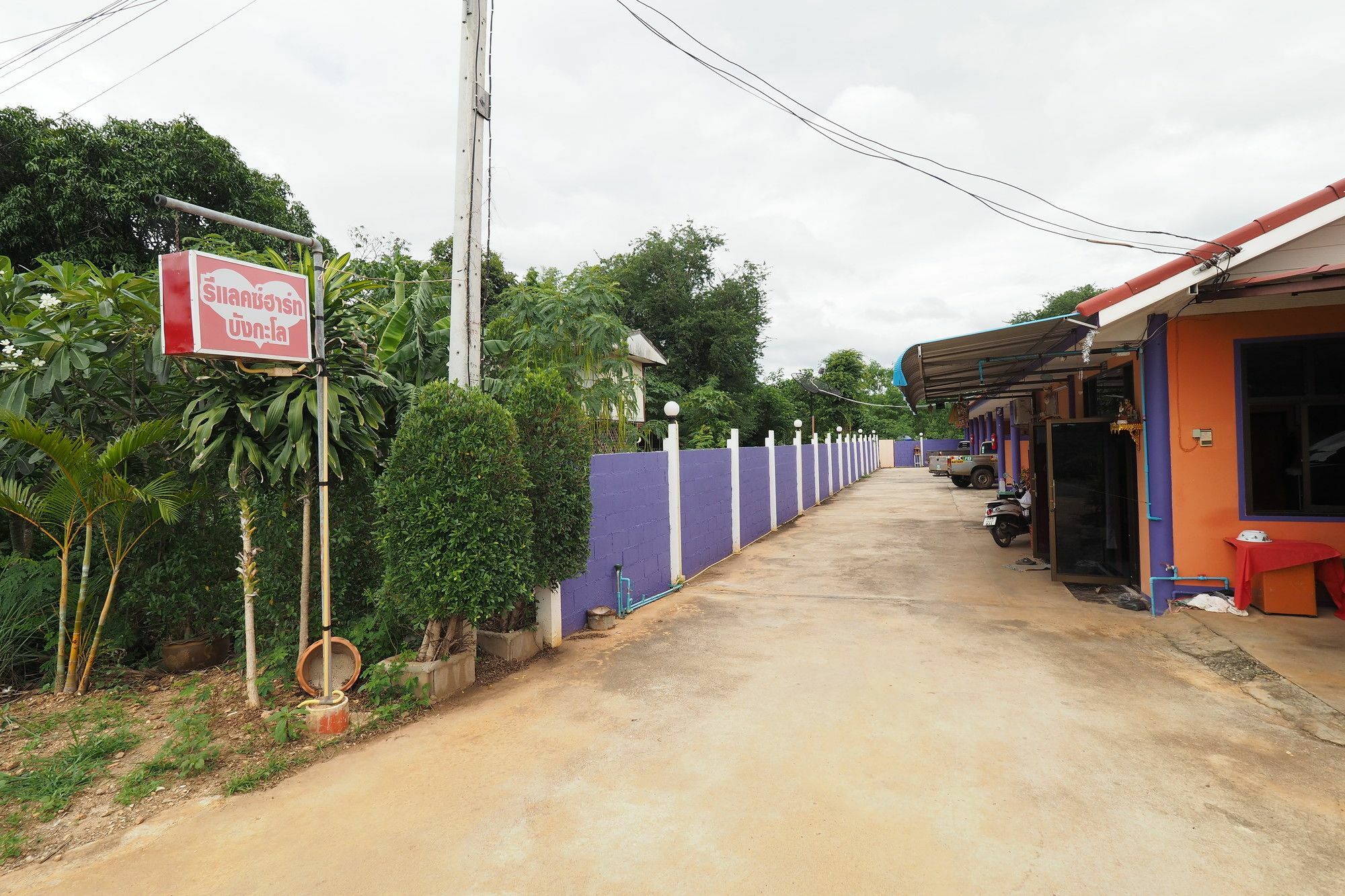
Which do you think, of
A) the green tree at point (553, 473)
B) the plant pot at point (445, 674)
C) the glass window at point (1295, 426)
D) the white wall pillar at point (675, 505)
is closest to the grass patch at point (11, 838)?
the plant pot at point (445, 674)

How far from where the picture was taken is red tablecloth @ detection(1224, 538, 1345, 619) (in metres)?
5.68

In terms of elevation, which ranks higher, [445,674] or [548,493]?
[548,493]

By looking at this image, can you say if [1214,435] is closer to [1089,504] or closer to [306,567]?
[1089,504]

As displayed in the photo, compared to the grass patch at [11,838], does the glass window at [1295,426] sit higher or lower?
higher

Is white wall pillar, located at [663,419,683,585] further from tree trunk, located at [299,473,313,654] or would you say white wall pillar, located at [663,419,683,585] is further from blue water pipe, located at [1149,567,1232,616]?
blue water pipe, located at [1149,567,1232,616]

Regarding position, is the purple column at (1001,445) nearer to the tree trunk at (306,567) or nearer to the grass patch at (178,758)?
the tree trunk at (306,567)

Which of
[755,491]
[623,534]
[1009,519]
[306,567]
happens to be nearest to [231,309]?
[306,567]

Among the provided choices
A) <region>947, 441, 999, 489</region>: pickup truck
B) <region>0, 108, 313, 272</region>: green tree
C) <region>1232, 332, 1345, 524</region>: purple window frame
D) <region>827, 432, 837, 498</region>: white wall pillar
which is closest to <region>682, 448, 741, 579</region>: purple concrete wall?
<region>1232, 332, 1345, 524</region>: purple window frame

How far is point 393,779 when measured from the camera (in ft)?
10.9

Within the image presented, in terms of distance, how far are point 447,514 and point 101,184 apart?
14135 millimetres

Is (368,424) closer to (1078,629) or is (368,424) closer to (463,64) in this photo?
(463,64)

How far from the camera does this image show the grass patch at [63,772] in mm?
3189

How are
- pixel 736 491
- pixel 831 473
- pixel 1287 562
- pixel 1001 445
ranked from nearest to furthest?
1. pixel 1287 562
2. pixel 736 491
3. pixel 1001 445
4. pixel 831 473

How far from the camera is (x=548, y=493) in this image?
202 inches
